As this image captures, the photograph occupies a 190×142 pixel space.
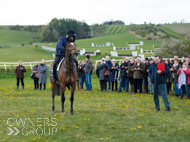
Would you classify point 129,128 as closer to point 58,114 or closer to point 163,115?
point 163,115

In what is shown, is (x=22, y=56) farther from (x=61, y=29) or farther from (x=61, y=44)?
(x=61, y=29)

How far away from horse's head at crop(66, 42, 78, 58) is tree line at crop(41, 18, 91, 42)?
106064 millimetres

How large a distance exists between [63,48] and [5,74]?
25619mm

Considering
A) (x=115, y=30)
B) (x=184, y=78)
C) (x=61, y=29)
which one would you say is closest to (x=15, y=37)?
(x=61, y=29)

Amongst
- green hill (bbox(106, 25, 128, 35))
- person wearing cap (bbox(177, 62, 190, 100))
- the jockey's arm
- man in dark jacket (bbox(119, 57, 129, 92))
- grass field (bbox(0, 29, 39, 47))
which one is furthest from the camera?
green hill (bbox(106, 25, 128, 35))

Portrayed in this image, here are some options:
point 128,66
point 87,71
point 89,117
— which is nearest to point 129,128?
point 89,117

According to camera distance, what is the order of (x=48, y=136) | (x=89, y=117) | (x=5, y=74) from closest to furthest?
(x=48, y=136) → (x=89, y=117) → (x=5, y=74)

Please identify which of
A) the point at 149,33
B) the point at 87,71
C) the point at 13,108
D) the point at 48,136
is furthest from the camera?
the point at 149,33

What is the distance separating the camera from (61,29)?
5025 inches

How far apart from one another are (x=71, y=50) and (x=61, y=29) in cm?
11849

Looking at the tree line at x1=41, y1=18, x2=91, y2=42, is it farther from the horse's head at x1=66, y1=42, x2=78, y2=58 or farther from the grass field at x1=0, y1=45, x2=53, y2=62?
the horse's head at x1=66, y1=42, x2=78, y2=58

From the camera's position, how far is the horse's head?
36.5 feet

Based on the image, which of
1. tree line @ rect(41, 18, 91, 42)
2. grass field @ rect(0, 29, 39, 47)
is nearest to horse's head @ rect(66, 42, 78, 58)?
tree line @ rect(41, 18, 91, 42)

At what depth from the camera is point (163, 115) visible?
38.9ft
